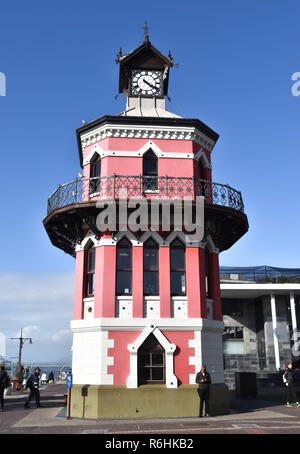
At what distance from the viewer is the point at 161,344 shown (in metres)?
14.8

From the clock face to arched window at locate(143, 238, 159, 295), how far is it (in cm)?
816

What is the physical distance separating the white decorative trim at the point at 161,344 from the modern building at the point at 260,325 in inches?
490

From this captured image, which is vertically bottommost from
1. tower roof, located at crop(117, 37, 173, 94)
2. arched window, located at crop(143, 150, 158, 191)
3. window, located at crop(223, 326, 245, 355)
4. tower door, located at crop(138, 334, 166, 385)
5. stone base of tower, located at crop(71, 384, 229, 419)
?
stone base of tower, located at crop(71, 384, 229, 419)

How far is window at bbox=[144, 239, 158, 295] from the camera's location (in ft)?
51.3

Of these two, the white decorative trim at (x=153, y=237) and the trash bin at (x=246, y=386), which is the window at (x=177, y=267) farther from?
the trash bin at (x=246, y=386)


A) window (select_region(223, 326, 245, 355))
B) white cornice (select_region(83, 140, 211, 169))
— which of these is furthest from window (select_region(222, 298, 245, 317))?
white cornice (select_region(83, 140, 211, 169))

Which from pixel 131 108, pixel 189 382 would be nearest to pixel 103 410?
pixel 189 382

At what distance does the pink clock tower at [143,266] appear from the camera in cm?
1448

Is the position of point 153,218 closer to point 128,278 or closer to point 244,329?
point 128,278

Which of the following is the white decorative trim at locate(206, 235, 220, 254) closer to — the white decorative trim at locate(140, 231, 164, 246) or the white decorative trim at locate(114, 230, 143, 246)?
the white decorative trim at locate(140, 231, 164, 246)

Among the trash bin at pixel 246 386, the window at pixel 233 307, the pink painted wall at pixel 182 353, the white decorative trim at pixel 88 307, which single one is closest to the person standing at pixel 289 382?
the trash bin at pixel 246 386

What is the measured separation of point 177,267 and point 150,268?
3.37 ft
